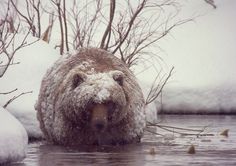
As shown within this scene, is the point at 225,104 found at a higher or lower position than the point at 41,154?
higher

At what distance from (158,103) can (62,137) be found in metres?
7.17

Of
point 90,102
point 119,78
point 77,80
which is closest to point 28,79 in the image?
point 77,80

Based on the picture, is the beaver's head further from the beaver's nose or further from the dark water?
the dark water

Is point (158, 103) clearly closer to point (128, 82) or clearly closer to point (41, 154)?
point (128, 82)

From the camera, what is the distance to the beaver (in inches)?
428

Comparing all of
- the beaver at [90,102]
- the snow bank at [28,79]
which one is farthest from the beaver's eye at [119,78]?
the snow bank at [28,79]

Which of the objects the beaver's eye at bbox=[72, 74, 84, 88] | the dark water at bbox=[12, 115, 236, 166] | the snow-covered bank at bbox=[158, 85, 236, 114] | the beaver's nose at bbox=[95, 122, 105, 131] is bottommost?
the dark water at bbox=[12, 115, 236, 166]

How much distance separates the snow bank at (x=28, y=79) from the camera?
41.7 ft

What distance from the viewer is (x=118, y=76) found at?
1116cm

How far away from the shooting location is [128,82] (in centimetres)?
1186

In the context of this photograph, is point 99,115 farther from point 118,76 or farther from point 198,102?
point 198,102

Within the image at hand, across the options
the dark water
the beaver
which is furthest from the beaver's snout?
the dark water

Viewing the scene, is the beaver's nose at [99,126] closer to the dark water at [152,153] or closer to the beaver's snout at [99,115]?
the beaver's snout at [99,115]

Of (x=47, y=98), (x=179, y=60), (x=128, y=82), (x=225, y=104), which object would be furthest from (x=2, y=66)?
(x=179, y=60)
